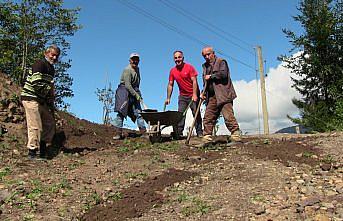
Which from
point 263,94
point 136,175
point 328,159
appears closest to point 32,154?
point 136,175

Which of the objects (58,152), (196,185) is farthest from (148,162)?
(58,152)

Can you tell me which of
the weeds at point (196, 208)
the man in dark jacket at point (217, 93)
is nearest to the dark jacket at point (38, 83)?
the man in dark jacket at point (217, 93)

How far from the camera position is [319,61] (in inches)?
946

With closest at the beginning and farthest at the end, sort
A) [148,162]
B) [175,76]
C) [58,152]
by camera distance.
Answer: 1. [148,162]
2. [58,152]
3. [175,76]

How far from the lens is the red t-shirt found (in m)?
8.27

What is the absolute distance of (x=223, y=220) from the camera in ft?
12.5

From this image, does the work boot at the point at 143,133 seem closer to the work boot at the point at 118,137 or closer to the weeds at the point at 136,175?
the work boot at the point at 118,137

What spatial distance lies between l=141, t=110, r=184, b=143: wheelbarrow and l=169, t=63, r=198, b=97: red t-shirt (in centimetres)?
64

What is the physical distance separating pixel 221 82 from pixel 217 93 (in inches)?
8.5

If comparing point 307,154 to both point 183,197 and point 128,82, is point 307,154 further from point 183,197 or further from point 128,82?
point 128,82

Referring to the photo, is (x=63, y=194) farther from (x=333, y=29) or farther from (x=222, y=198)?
(x=333, y=29)

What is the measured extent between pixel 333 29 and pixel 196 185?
22238 mm

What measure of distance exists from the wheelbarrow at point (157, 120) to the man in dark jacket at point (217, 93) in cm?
79

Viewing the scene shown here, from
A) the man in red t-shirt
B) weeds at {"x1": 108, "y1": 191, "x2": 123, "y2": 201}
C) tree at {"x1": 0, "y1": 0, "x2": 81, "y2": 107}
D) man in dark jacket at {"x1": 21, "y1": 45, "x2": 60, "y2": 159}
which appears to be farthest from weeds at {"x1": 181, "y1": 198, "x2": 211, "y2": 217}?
tree at {"x1": 0, "y1": 0, "x2": 81, "y2": 107}
